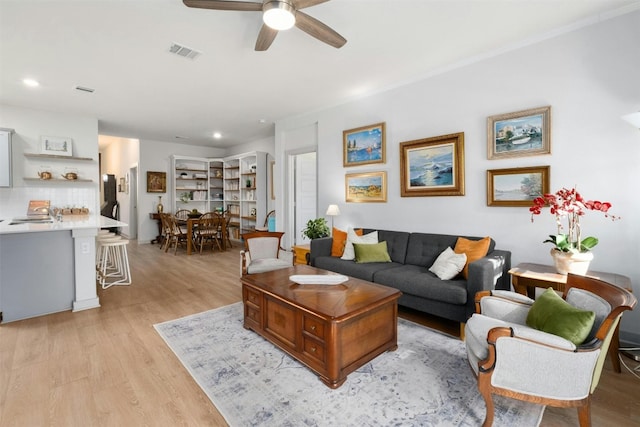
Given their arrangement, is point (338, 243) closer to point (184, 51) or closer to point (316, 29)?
point (316, 29)

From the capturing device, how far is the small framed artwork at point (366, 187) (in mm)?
4230

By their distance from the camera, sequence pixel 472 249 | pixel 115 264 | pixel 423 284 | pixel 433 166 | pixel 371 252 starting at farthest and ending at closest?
pixel 115 264, pixel 433 166, pixel 371 252, pixel 472 249, pixel 423 284

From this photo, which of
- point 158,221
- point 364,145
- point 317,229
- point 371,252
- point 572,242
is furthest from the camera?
point 158,221

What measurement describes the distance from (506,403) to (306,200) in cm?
482

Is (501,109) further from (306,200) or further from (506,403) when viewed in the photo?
(306,200)

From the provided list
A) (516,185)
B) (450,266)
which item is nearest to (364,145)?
(516,185)

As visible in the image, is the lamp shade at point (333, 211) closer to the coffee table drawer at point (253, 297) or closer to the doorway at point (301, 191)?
the doorway at point (301, 191)

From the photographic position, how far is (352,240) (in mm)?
3801

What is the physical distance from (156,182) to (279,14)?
7123 mm

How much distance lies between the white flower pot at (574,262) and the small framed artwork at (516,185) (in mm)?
788

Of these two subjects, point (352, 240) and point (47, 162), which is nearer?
point (352, 240)

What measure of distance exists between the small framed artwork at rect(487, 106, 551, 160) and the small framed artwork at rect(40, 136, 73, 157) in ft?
22.1

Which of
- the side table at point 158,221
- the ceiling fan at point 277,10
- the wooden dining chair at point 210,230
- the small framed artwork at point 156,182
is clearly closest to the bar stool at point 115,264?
the wooden dining chair at point 210,230

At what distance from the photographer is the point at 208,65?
3422 mm
